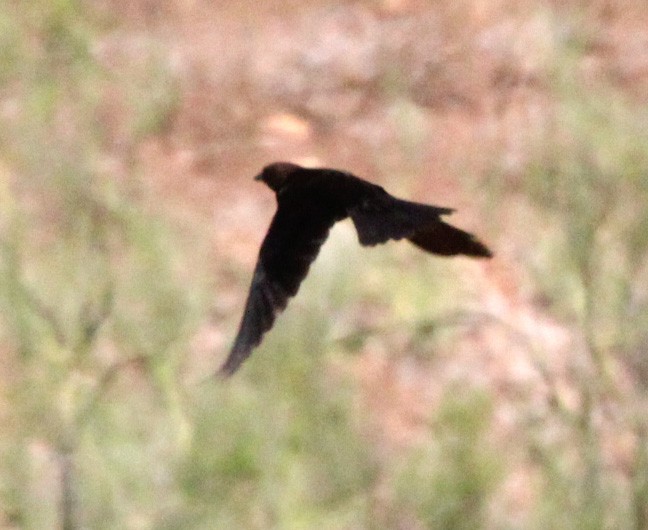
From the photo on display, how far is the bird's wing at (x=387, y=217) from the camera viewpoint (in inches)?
20.7

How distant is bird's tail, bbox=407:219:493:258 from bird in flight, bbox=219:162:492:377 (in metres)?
0.02

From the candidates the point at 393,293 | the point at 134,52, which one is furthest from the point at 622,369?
the point at 134,52

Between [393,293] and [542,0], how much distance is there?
65 centimetres

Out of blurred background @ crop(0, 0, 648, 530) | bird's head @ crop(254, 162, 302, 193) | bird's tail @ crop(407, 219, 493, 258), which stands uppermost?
blurred background @ crop(0, 0, 648, 530)

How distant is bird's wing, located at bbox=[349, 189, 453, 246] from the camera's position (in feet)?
1.73

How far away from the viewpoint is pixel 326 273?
152cm

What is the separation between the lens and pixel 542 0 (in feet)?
6.62

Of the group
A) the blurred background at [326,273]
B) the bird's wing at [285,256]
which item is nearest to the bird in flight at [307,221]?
the bird's wing at [285,256]

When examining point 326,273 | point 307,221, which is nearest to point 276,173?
point 307,221

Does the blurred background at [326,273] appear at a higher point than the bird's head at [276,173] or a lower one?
higher

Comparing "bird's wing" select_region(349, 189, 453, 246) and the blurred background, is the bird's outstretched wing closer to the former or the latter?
"bird's wing" select_region(349, 189, 453, 246)

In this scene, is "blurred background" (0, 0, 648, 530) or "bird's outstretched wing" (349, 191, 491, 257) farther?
"blurred background" (0, 0, 648, 530)

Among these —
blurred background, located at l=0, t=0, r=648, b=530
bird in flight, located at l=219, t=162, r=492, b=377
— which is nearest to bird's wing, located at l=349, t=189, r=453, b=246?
bird in flight, located at l=219, t=162, r=492, b=377

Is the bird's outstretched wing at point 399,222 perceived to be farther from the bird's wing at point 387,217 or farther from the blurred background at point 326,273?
the blurred background at point 326,273
